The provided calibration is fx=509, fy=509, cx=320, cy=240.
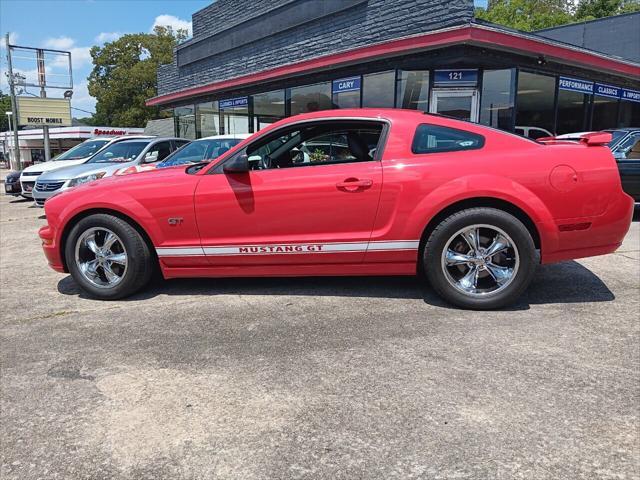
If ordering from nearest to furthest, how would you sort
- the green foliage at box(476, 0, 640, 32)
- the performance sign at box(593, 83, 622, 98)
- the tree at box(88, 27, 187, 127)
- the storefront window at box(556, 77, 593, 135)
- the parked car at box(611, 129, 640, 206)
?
the parked car at box(611, 129, 640, 206) < the storefront window at box(556, 77, 593, 135) < the performance sign at box(593, 83, 622, 98) < the green foliage at box(476, 0, 640, 32) < the tree at box(88, 27, 187, 127)

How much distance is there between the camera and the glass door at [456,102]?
11.8m

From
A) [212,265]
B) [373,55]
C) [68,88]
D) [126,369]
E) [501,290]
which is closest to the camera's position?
[126,369]

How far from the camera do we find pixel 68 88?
37.8 meters

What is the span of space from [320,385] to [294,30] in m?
14.7

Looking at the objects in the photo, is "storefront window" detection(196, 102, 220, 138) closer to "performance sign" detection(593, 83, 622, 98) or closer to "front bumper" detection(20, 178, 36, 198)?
"front bumper" detection(20, 178, 36, 198)

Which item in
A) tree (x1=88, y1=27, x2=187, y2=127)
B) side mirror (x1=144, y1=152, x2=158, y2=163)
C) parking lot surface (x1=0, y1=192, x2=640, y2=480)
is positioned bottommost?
parking lot surface (x1=0, y1=192, x2=640, y2=480)

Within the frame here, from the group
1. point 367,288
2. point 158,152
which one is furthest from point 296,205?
point 158,152

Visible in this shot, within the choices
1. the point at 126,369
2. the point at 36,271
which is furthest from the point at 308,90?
the point at 126,369

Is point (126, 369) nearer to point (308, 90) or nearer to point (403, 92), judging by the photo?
point (403, 92)

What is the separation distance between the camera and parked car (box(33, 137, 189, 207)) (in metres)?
9.30

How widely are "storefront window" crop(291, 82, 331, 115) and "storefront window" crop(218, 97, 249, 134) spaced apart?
9.75 ft

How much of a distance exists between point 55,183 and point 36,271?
168 inches

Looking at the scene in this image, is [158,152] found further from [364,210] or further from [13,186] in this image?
[364,210]

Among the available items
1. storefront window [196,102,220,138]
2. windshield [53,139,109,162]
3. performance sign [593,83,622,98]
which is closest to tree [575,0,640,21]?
performance sign [593,83,622,98]
